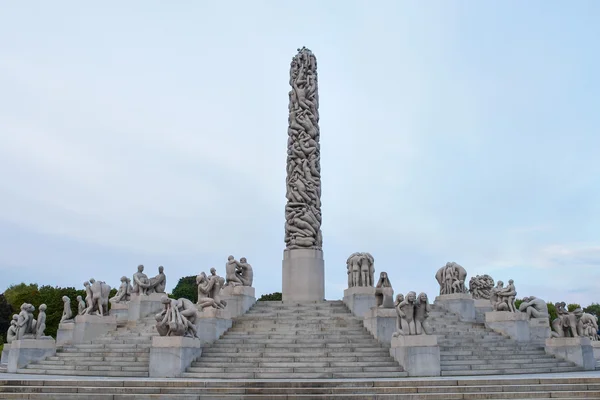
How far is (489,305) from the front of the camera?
22375 mm

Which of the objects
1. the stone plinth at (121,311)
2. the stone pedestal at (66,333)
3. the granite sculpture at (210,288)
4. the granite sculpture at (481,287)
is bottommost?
the stone pedestal at (66,333)

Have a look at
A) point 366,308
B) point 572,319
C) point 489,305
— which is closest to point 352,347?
point 366,308

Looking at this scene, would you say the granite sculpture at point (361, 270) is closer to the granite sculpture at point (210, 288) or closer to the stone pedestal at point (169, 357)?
the granite sculpture at point (210, 288)

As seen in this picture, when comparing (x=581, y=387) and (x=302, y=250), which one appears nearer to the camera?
(x=581, y=387)

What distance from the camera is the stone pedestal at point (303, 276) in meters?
24.7

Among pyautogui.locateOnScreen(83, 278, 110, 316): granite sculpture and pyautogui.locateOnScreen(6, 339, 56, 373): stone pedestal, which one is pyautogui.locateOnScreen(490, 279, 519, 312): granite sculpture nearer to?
pyautogui.locateOnScreen(83, 278, 110, 316): granite sculpture

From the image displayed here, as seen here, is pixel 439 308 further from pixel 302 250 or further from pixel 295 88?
pixel 295 88

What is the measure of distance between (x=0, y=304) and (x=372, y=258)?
39892 millimetres

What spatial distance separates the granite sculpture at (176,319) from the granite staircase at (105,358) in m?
1.24

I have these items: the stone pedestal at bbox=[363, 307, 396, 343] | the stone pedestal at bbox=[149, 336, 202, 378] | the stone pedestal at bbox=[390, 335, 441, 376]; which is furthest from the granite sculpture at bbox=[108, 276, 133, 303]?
the stone pedestal at bbox=[390, 335, 441, 376]

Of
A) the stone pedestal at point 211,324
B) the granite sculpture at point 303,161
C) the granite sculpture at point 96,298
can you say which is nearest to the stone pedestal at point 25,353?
the granite sculpture at point 96,298

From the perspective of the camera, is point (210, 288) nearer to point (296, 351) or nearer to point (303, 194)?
point (296, 351)

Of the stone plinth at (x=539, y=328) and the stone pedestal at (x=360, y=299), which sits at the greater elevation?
the stone pedestal at (x=360, y=299)

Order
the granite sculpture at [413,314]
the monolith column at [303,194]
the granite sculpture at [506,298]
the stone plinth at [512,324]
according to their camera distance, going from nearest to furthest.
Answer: the granite sculpture at [413,314] < the stone plinth at [512,324] < the granite sculpture at [506,298] < the monolith column at [303,194]
